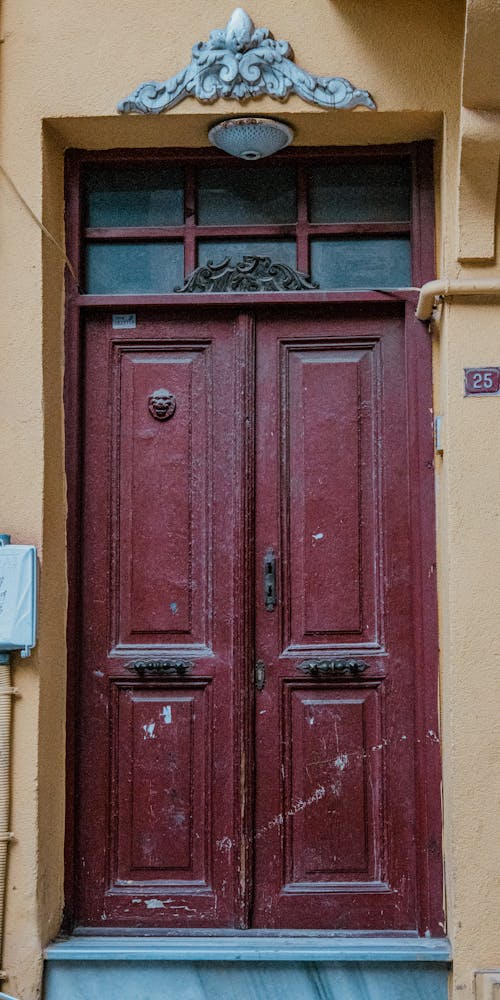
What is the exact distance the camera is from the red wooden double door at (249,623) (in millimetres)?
4168

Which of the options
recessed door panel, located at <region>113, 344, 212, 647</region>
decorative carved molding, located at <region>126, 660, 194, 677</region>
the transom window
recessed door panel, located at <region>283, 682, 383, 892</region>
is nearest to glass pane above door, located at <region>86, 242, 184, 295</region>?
the transom window

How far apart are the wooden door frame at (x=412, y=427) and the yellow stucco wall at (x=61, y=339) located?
55 mm

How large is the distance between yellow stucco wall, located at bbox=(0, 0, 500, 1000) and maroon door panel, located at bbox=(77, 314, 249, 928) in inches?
6.7

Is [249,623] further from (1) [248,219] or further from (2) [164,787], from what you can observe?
(1) [248,219]

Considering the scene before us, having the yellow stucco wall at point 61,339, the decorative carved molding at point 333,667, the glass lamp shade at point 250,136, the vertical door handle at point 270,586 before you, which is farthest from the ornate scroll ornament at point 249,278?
the decorative carved molding at point 333,667

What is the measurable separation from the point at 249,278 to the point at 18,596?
5.32 feet

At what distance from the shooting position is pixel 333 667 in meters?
4.18

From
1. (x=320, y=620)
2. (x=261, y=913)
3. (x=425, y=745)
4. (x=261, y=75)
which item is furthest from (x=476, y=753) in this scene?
(x=261, y=75)

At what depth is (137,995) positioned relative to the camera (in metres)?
3.93

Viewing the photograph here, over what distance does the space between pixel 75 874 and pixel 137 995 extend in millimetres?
536

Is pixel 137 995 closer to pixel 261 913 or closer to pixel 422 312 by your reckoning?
pixel 261 913

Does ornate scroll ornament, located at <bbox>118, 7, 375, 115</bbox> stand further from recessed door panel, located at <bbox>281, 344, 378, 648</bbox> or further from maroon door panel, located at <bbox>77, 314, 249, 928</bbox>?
recessed door panel, located at <bbox>281, 344, 378, 648</bbox>

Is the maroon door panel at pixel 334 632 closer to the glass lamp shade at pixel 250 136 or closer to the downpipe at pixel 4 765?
the glass lamp shade at pixel 250 136

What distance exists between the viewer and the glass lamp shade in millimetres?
4098
